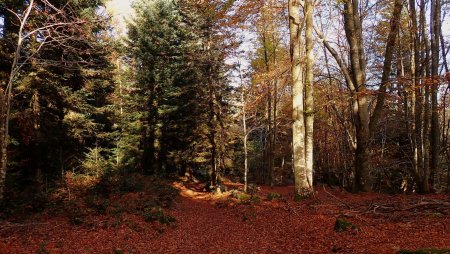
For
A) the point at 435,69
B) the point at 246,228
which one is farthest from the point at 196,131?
the point at 435,69

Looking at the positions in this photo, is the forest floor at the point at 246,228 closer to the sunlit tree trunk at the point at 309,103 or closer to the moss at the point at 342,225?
the moss at the point at 342,225

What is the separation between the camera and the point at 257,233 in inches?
341

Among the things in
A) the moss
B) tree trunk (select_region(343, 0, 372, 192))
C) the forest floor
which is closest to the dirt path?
the forest floor

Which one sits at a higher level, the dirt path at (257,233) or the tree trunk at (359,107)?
the tree trunk at (359,107)

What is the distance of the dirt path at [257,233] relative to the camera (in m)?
5.96

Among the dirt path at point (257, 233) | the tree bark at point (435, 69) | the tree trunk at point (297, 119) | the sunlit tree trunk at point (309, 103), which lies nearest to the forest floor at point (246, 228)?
the dirt path at point (257, 233)

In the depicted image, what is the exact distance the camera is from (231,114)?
2162 centimetres

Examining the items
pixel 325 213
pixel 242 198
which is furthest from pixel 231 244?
pixel 242 198

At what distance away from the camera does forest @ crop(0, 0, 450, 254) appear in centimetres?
809

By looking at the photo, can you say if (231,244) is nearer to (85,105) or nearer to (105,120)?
(85,105)

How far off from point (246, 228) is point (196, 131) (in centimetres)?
1152

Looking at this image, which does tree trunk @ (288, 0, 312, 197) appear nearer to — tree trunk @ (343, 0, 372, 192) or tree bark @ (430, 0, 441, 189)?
tree trunk @ (343, 0, 372, 192)

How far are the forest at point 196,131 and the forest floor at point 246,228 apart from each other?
60 millimetres

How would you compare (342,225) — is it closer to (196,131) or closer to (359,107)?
(359,107)
